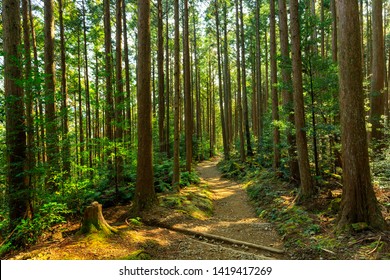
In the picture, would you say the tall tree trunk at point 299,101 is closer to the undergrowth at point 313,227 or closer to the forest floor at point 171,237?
the undergrowth at point 313,227

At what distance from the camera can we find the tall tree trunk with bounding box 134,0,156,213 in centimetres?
711

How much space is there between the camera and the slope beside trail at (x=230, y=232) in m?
5.07

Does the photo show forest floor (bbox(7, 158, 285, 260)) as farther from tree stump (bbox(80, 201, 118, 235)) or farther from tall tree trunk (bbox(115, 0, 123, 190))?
tall tree trunk (bbox(115, 0, 123, 190))

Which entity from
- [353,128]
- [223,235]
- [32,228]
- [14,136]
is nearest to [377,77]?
[353,128]

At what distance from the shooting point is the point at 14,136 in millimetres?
5215

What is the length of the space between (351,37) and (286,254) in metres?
4.70

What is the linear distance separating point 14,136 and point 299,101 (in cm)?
758

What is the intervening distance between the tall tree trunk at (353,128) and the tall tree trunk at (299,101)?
7.54ft

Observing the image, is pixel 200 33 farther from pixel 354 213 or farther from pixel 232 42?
pixel 354 213

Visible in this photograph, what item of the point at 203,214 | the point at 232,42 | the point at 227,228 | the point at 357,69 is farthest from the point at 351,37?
the point at 232,42

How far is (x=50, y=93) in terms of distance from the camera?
5660mm

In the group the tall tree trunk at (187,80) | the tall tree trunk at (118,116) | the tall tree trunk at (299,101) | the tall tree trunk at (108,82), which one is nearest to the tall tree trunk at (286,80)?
the tall tree trunk at (299,101)

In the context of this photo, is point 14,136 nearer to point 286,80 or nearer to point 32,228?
point 32,228

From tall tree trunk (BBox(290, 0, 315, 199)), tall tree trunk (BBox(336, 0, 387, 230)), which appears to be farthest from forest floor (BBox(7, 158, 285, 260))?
tall tree trunk (BBox(290, 0, 315, 199))
